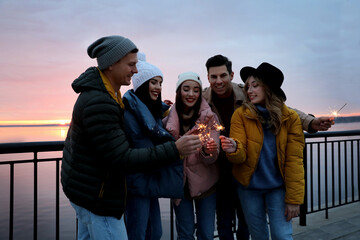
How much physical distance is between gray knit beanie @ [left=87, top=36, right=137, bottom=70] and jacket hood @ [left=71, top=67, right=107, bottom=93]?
0.34ft

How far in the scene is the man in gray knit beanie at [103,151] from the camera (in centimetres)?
132

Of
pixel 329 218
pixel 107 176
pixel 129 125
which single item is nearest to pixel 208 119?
pixel 129 125

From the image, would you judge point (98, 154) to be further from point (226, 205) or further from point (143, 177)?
point (226, 205)

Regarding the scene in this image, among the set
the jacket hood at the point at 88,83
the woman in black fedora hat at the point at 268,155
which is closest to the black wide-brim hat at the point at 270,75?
the woman in black fedora hat at the point at 268,155

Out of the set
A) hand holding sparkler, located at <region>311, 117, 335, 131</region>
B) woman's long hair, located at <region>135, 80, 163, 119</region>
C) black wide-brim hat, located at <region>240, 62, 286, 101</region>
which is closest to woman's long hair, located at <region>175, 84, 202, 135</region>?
woman's long hair, located at <region>135, 80, 163, 119</region>

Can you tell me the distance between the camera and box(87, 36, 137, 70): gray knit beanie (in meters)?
1.48

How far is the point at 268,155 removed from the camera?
2.17 m

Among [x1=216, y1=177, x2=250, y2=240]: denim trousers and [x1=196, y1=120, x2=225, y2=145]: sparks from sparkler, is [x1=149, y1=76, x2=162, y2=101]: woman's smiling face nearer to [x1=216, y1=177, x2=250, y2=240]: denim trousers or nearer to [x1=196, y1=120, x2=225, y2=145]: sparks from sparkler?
[x1=196, y1=120, x2=225, y2=145]: sparks from sparkler

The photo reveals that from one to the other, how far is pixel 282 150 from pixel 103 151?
1.62m

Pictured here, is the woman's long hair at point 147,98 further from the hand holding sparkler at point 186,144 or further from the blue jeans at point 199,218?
the blue jeans at point 199,218

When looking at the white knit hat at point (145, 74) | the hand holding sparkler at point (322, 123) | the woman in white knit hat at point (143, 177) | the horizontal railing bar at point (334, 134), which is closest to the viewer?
the woman in white knit hat at point (143, 177)

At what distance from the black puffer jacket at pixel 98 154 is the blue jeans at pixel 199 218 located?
0.92 metres

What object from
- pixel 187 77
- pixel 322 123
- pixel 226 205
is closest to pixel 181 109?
pixel 187 77

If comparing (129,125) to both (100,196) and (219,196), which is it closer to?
(100,196)
